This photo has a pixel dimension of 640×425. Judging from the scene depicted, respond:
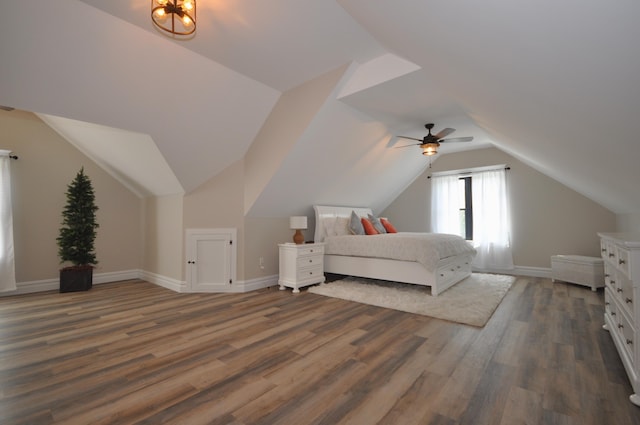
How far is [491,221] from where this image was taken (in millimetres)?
5609

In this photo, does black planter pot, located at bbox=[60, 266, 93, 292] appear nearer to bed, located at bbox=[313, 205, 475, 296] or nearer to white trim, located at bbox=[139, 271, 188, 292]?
white trim, located at bbox=[139, 271, 188, 292]

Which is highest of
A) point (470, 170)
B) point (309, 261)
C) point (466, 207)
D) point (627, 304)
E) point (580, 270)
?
point (470, 170)

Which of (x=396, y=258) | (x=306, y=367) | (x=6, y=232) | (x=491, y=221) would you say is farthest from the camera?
(x=491, y=221)

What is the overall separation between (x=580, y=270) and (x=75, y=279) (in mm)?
7573

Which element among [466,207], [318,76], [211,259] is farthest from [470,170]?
[211,259]

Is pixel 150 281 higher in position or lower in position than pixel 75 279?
lower

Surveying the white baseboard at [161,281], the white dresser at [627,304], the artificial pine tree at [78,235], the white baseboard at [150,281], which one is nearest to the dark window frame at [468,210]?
the white baseboard at [161,281]

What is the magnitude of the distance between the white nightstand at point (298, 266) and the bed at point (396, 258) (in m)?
0.47

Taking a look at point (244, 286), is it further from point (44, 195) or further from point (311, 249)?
point (44, 195)

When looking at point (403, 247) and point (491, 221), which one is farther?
point (491, 221)

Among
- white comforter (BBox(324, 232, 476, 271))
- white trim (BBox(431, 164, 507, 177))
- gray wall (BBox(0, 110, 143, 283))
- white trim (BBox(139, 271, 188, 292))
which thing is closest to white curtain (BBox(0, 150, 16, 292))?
gray wall (BBox(0, 110, 143, 283))

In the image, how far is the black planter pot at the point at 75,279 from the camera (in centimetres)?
417

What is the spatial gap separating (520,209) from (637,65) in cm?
524

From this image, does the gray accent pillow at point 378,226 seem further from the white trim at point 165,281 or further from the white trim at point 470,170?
the white trim at point 165,281
